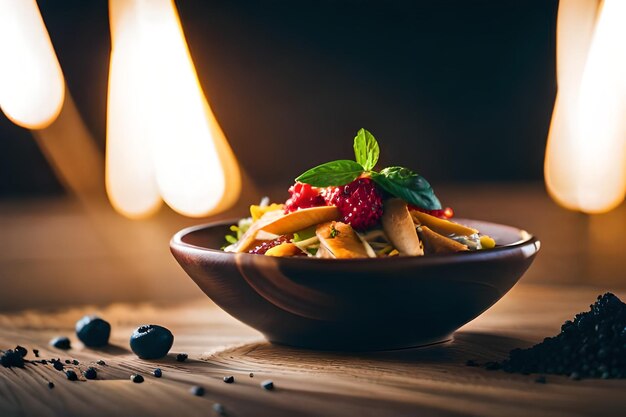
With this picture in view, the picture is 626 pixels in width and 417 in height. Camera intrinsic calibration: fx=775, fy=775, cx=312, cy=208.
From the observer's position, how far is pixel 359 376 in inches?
46.4

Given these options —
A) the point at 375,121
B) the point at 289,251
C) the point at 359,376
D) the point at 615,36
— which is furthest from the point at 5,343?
the point at 615,36

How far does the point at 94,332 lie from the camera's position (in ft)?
5.24

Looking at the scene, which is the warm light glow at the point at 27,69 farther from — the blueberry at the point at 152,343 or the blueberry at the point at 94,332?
the blueberry at the point at 152,343

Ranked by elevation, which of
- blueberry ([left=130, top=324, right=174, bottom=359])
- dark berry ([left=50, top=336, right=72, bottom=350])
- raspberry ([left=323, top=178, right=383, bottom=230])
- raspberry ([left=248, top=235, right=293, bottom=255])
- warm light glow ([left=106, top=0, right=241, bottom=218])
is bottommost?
blueberry ([left=130, top=324, right=174, bottom=359])

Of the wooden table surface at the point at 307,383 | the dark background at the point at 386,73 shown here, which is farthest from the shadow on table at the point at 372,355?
the dark background at the point at 386,73

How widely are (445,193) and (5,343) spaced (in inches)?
78.7

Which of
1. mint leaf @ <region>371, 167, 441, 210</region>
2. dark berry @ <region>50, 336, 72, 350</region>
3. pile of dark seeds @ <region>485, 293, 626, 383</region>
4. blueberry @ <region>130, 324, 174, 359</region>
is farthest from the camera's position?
dark berry @ <region>50, 336, 72, 350</region>

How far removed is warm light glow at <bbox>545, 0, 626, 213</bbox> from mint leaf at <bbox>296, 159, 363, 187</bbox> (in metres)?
2.08

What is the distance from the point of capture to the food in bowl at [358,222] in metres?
1.31

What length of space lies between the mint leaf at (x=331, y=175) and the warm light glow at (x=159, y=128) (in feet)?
6.62

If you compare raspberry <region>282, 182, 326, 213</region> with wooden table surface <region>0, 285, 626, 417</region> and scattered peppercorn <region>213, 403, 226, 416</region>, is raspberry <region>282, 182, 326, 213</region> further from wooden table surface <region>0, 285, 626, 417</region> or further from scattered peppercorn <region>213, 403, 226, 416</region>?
scattered peppercorn <region>213, 403, 226, 416</region>

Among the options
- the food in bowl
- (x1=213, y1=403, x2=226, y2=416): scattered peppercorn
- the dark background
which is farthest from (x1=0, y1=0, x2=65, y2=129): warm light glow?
(x1=213, y1=403, x2=226, y2=416): scattered peppercorn

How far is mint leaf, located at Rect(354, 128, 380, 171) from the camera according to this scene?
1.43m

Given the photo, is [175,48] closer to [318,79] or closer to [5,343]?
[318,79]
